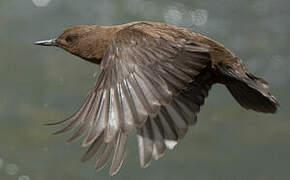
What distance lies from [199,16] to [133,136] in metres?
2.21

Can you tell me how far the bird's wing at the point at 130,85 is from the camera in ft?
17.3

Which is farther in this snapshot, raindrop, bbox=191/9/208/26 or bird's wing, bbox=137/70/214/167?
raindrop, bbox=191/9/208/26

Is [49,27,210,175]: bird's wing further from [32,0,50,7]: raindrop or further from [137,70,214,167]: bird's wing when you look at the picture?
[32,0,50,7]: raindrop

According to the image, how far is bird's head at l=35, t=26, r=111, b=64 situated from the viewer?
631 centimetres

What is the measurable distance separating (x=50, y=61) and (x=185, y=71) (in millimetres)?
5276

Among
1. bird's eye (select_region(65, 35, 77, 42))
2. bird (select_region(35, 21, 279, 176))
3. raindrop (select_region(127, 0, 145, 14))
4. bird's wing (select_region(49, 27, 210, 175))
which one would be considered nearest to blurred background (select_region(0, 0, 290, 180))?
raindrop (select_region(127, 0, 145, 14))

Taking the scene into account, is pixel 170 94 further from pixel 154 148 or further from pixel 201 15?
pixel 201 15

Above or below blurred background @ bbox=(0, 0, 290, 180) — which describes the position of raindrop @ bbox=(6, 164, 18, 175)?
below

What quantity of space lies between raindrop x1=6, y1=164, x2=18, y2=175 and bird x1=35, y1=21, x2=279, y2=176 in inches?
132

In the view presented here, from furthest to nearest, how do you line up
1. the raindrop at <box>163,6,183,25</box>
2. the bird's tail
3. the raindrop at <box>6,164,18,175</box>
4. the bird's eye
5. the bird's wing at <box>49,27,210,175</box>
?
the raindrop at <box>163,6,183,25</box> → the raindrop at <box>6,164,18,175</box> → the bird's eye → the bird's tail → the bird's wing at <box>49,27,210,175</box>

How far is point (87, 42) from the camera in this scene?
6398mm

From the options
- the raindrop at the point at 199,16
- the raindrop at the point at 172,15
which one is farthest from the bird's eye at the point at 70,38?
the raindrop at the point at 199,16

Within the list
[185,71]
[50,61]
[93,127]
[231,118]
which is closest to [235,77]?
[185,71]

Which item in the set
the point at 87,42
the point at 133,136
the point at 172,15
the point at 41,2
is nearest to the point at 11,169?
the point at 133,136
